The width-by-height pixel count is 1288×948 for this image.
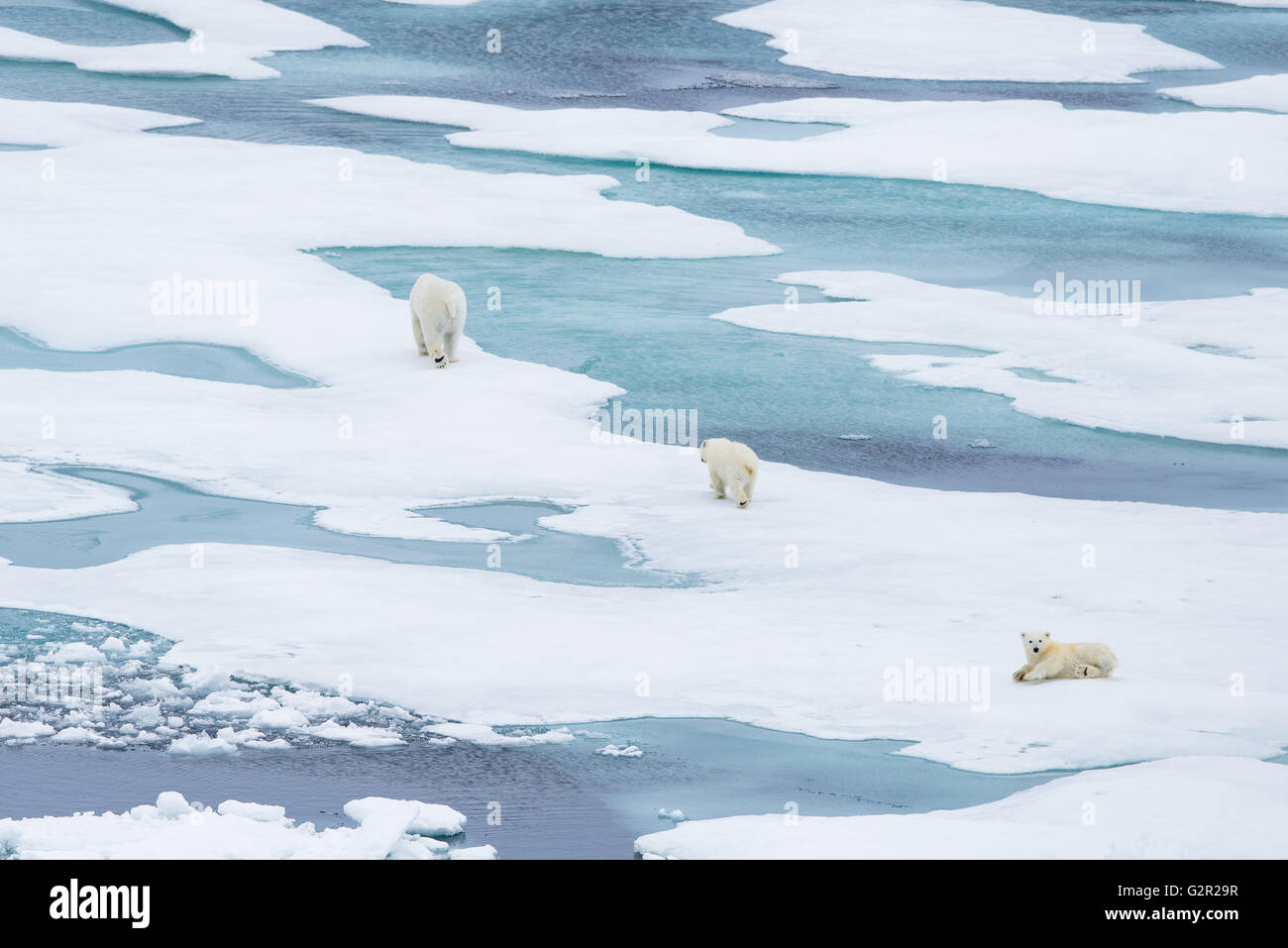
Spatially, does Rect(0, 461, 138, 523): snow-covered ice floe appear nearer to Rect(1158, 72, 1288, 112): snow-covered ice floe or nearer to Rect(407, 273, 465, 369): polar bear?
Rect(407, 273, 465, 369): polar bear

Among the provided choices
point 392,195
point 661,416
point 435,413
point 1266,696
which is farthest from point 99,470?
point 392,195

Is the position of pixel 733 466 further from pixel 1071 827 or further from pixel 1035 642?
pixel 1071 827

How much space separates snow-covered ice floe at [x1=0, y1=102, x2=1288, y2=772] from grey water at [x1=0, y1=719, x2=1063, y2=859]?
14cm

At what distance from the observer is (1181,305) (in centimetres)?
1190

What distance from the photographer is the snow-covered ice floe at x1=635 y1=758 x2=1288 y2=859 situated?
414 centimetres

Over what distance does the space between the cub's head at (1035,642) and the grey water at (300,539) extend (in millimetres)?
1568

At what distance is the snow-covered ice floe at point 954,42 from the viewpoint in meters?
22.2

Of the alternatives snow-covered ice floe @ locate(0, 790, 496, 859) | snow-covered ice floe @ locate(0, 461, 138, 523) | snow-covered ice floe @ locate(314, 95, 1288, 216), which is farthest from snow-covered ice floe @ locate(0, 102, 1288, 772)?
snow-covered ice floe @ locate(314, 95, 1288, 216)

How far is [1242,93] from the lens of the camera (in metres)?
20.1

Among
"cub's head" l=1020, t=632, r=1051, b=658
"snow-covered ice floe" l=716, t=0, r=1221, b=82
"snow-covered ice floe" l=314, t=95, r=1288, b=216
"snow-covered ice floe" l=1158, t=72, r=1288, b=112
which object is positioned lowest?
"cub's head" l=1020, t=632, r=1051, b=658

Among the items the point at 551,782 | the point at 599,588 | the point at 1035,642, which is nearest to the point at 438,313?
the point at 599,588
